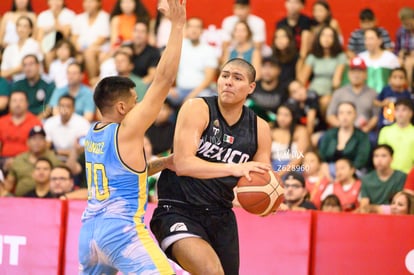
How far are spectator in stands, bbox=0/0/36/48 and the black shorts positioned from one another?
28.7ft

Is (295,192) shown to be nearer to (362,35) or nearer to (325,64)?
(325,64)

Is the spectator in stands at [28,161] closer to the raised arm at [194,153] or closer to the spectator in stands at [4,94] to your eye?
the spectator in stands at [4,94]

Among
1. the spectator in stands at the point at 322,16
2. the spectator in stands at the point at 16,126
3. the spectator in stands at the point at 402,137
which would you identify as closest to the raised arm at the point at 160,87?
the spectator in stands at the point at 402,137

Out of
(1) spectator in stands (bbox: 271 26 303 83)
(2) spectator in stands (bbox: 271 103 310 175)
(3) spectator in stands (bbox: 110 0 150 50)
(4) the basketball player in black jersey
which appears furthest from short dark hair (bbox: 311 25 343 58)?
(4) the basketball player in black jersey

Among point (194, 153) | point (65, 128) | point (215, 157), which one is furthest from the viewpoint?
point (65, 128)

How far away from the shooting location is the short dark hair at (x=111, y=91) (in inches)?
283

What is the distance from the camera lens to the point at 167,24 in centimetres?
1514

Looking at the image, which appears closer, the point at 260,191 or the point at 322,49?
the point at 260,191

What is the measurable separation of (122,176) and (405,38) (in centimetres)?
856

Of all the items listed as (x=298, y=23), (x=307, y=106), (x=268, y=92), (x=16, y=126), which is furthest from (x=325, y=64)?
(x=16, y=126)

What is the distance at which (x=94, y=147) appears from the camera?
23.5 feet

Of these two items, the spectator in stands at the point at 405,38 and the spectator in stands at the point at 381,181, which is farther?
the spectator in stands at the point at 405,38

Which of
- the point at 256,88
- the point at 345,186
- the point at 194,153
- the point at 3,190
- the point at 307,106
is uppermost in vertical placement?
the point at 256,88

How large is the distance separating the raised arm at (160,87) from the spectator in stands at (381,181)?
16.8 ft
